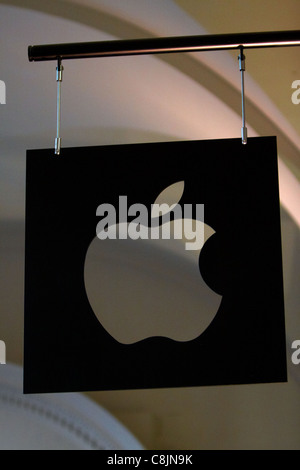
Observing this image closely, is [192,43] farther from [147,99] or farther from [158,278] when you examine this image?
[147,99]

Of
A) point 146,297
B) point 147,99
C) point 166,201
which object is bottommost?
point 146,297

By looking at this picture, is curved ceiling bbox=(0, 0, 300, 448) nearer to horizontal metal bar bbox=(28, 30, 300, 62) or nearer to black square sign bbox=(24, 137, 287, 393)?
horizontal metal bar bbox=(28, 30, 300, 62)

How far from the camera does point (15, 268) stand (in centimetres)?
350

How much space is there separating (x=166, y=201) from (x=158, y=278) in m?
0.23

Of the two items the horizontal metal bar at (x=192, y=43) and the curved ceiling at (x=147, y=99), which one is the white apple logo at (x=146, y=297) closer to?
the horizontal metal bar at (x=192, y=43)

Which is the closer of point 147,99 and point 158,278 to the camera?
point 158,278

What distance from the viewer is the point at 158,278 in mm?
1787

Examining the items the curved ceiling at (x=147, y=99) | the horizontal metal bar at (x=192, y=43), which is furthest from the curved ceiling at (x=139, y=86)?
the horizontal metal bar at (x=192, y=43)

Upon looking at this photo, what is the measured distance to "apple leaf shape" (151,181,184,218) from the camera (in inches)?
67.1

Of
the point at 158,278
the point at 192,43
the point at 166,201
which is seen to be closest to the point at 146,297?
the point at 158,278

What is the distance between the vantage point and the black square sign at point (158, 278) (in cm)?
165

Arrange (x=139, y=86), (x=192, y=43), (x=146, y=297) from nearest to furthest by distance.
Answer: (x=192, y=43) → (x=146, y=297) → (x=139, y=86)
